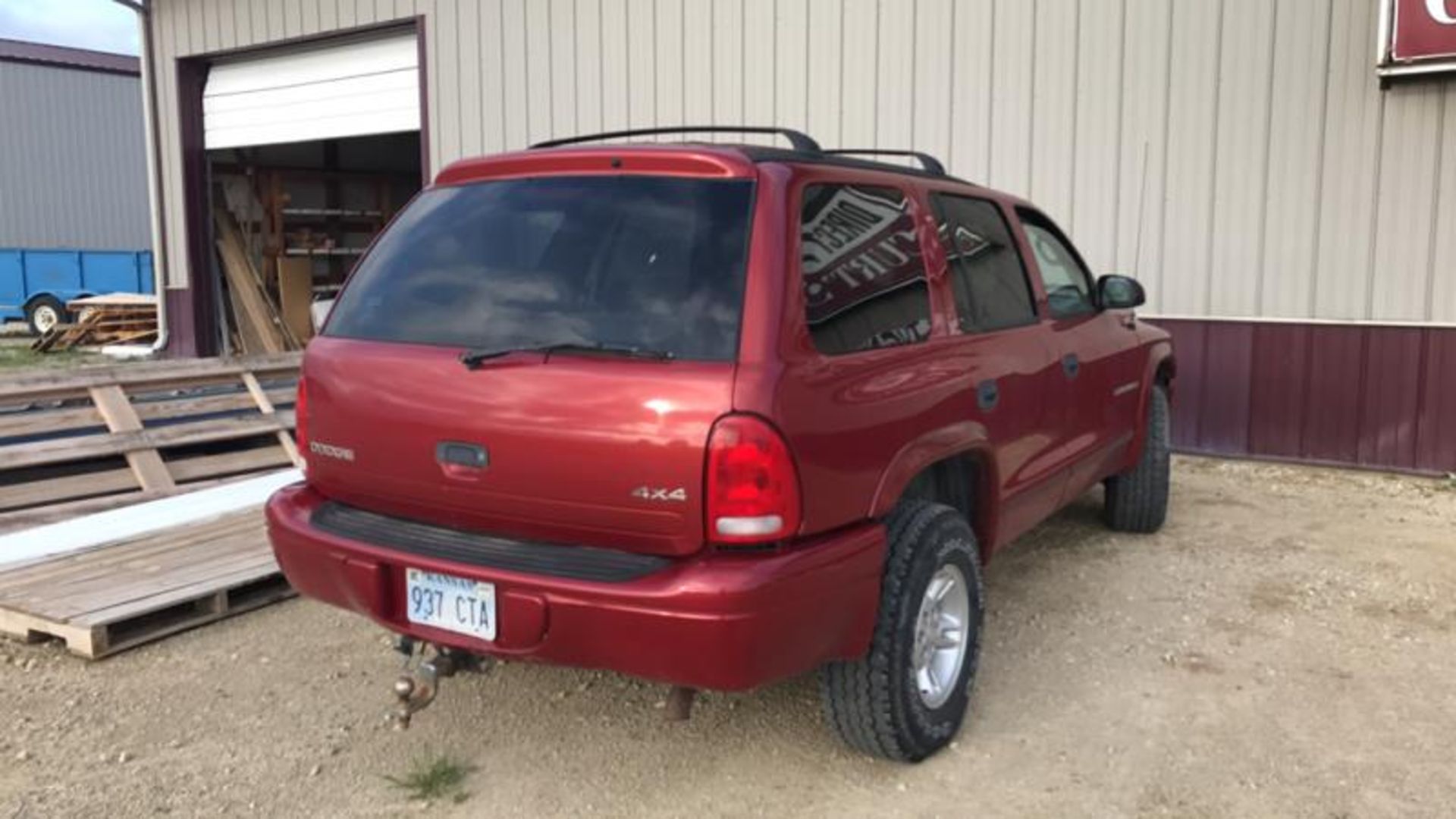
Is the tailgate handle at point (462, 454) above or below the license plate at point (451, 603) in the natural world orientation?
above

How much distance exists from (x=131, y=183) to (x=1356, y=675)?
97.5 feet

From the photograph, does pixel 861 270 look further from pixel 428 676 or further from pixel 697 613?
pixel 428 676

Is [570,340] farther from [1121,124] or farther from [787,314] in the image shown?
[1121,124]

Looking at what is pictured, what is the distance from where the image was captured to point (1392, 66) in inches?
273

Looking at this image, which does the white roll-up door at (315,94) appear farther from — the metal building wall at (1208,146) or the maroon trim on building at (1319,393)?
the maroon trim on building at (1319,393)

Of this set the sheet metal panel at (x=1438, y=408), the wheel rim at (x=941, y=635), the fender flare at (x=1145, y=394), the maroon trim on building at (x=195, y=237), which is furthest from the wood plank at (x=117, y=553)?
the maroon trim on building at (x=195, y=237)

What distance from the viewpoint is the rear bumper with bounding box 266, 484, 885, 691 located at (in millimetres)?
2594

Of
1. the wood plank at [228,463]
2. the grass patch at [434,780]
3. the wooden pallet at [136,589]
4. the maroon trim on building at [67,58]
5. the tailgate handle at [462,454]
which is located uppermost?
the maroon trim on building at [67,58]

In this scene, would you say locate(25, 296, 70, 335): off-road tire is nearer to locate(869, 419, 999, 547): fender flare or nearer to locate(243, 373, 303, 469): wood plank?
locate(243, 373, 303, 469): wood plank

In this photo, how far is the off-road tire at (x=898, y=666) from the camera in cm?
305

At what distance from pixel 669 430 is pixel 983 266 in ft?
5.68

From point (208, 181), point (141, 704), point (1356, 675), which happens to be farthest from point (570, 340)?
point (208, 181)

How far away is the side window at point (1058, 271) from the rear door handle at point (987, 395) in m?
0.89

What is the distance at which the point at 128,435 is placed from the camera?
639cm
